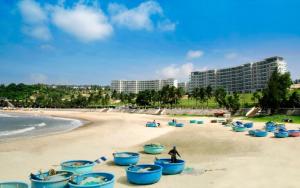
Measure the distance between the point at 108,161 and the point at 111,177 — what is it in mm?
8086

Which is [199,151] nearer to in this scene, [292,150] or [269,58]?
[292,150]

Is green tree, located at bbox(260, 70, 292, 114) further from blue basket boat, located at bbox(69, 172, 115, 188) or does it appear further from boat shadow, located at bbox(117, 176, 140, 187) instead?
blue basket boat, located at bbox(69, 172, 115, 188)

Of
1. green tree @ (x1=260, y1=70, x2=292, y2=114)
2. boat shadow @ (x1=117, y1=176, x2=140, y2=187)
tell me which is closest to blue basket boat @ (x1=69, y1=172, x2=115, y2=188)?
boat shadow @ (x1=117, y1=176, x2=140, y2=187)

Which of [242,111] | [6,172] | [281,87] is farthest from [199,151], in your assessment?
[242,111]

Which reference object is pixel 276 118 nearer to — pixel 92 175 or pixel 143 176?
pixel 143 176

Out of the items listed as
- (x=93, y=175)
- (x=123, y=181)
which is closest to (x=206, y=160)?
(x=123, y=181)

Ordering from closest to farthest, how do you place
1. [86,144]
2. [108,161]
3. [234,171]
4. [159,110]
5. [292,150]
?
[234,171]
[108,161]
[292,150]
[86,144]
[159,110]

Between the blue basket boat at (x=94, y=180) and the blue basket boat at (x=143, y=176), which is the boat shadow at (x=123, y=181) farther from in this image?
the blue basket boat at (x=94, y=180)

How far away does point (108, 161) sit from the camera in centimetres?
2519

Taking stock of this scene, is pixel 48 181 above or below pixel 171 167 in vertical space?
above

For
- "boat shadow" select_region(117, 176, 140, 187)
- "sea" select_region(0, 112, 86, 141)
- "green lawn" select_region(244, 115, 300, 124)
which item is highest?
"green lawn" select_region(244, 115, 300, 124)

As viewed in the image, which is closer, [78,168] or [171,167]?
[171,167]

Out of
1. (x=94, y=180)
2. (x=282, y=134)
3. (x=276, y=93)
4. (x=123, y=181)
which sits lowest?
(x=123, y=181)

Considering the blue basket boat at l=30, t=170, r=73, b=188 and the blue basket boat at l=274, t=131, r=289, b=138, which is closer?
the blue basket boat at l=30, t=170, r=73, b=188
